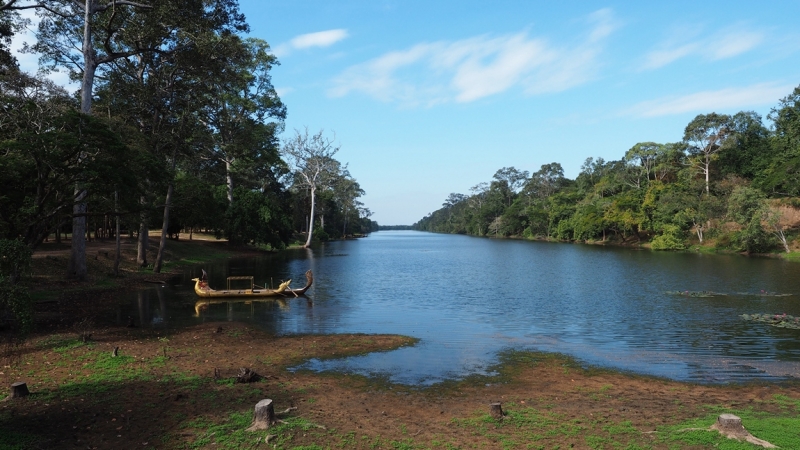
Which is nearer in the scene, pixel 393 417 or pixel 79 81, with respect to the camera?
pixel 393 417

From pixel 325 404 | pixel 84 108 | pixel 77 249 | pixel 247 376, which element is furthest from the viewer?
pixel 77 249

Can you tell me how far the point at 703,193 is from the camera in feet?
211

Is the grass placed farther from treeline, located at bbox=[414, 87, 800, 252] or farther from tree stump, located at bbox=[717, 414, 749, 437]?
treeline, located at bbox=[414, 87, 800, 252]

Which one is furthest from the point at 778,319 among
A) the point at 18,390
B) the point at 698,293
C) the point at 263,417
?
the point at 18,390

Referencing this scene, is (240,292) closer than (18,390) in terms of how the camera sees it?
No

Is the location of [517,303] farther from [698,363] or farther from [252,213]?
[252,213]

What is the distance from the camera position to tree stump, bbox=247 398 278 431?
7252mm

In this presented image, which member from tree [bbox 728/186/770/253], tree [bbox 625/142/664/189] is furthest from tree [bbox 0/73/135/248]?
tree [bbox 625/142/664/189]

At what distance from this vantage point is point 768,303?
850 inches

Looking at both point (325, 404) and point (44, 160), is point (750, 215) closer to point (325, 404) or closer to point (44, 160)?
point (325, 404)

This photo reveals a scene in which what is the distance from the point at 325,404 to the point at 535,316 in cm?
1311

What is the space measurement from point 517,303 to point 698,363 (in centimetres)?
1072

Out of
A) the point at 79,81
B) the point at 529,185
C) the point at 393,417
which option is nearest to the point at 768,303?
the point at 393,417

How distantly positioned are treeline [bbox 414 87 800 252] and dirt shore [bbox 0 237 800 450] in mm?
47453
